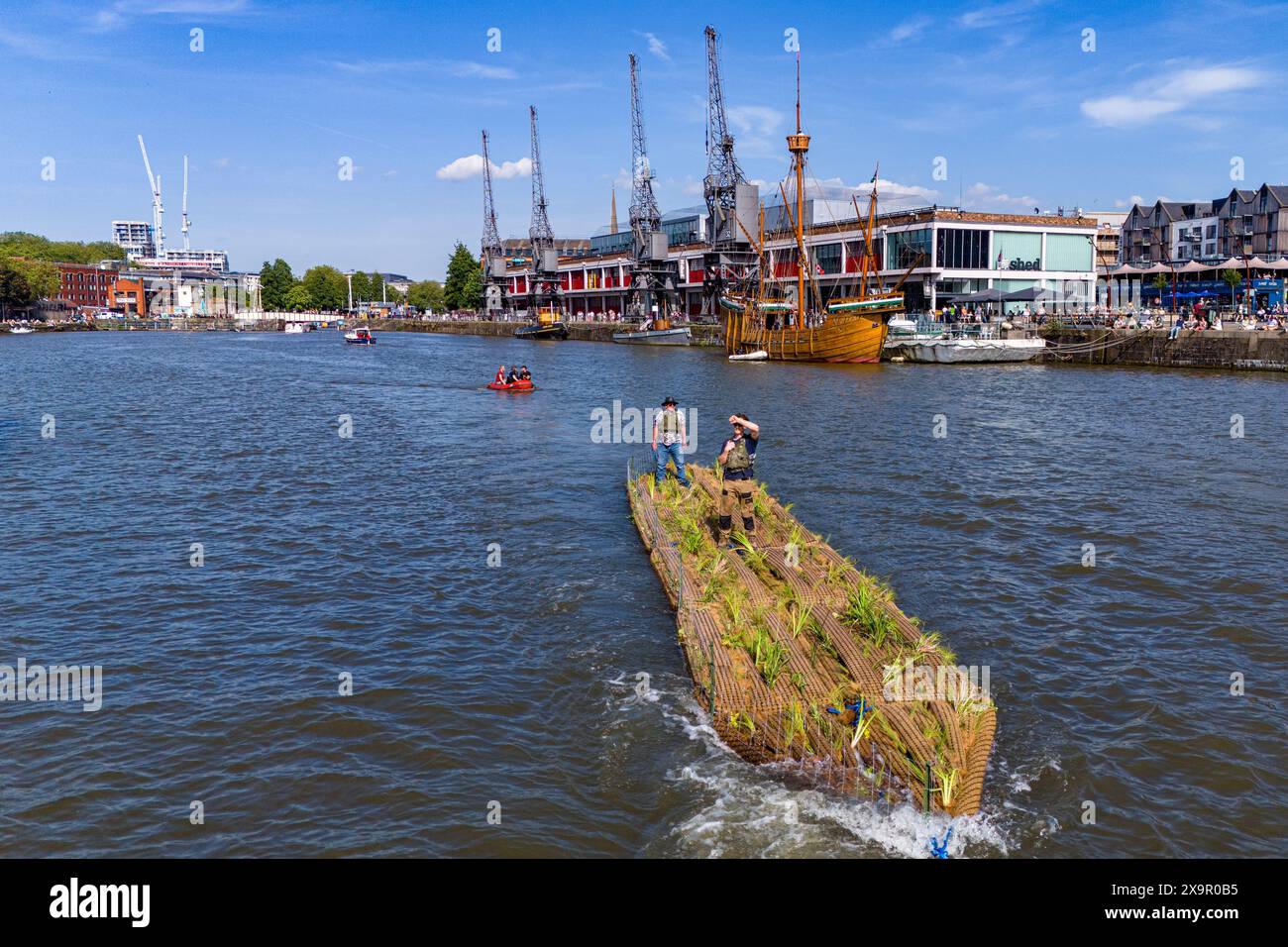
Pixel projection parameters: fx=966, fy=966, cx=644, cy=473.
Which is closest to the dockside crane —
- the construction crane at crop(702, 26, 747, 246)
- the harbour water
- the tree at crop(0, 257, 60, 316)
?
the construction crane at crop(702, 26, 747, 246)

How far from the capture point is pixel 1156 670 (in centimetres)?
1442

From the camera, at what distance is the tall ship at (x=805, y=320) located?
7688cm

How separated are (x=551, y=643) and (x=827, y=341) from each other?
223 ft

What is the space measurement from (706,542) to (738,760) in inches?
324

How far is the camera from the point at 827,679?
12.4 m

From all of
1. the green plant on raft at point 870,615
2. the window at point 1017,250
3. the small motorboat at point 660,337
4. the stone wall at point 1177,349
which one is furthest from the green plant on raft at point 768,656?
the small motorboat at point 660,337

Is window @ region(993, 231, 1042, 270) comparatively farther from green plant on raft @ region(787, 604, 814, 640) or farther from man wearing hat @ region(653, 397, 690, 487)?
green plant on raft @ region(787, 604, 814, 640)

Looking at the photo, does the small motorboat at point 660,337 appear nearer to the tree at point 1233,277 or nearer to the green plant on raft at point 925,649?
the tree at point 1233,277

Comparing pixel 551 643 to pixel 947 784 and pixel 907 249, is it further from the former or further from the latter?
pixel 907 249

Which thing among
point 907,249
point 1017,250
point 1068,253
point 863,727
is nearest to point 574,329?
point 907,249

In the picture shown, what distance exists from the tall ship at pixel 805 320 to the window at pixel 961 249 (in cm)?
737

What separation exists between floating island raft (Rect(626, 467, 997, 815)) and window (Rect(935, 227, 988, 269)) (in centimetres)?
8550

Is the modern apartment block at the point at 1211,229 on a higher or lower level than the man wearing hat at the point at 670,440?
higher
